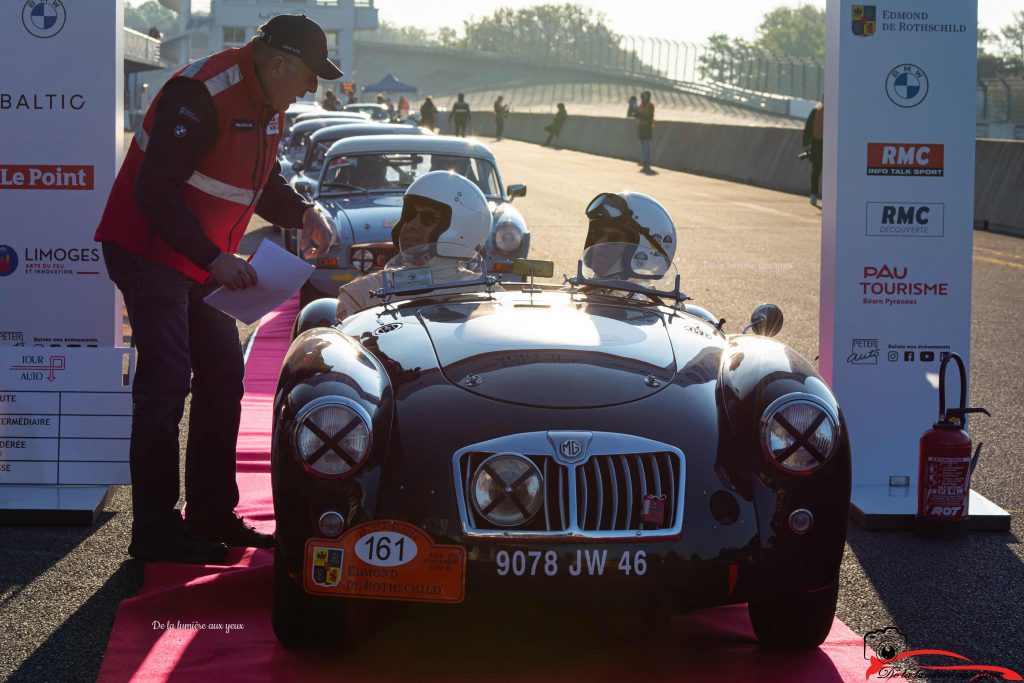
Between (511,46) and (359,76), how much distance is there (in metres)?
19.6

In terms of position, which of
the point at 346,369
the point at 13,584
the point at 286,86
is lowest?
the point at 13,584

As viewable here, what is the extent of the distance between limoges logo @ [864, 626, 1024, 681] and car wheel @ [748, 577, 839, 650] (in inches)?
7.3

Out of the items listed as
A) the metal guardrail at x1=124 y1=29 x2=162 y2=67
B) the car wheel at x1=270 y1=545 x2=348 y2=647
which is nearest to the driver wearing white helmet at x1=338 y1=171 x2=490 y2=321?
the car wheel at x1=270 y1=545 x2=348 y2=647

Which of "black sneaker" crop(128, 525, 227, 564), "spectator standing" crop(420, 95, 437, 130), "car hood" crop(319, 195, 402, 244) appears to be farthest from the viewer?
"spectator standing" crop(420, 95, 437, 130)

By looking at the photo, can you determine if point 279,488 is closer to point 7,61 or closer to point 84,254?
point 84,254

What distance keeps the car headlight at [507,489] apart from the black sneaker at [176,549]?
160cm

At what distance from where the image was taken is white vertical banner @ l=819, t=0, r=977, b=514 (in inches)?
245

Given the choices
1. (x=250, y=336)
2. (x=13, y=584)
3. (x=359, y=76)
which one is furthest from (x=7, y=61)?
(x=359, y=76)

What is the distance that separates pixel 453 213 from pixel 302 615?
7.27ft

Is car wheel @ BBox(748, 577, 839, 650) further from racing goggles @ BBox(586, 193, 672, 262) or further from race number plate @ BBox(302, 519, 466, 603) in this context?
racing goggles @ BBox(586, 193, 672, 262)

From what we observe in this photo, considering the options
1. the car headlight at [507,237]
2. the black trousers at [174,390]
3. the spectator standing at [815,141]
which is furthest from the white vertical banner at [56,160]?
the spectator standing at [815,141]

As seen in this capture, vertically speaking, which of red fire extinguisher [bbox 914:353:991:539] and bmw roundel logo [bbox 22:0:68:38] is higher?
bmw roundel logo [bbox 22:0:68:38]

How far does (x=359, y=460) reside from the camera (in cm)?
402

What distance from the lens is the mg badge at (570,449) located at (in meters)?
4.01
